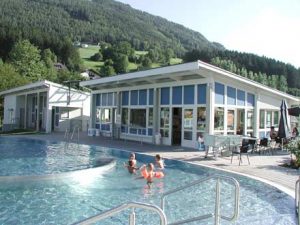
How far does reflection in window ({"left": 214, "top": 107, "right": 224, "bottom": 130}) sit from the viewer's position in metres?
17.5

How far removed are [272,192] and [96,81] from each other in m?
17.3

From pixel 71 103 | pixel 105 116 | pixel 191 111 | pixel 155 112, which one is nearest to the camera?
pixel 191 111

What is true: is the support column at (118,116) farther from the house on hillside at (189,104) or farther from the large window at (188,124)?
the large window at (188,124)

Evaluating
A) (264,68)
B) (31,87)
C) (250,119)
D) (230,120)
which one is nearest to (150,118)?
(230,120)

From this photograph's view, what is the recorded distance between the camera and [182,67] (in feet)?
55.1

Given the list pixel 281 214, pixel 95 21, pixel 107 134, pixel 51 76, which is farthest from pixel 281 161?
pixel 95 21

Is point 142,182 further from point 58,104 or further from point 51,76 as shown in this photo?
point 51,76

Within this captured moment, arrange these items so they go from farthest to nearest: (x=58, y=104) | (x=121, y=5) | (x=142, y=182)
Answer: (x=121, y=5) < (x=58, y=104) < (x=142, y=182)

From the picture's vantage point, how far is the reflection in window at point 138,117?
21.4 meters

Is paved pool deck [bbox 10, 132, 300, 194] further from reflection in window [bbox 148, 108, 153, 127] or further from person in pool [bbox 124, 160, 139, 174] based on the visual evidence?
reflection in window [bbox 148, 108, 153, 127]

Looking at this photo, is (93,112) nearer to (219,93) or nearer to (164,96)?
(164,96)

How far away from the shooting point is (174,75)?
60.3 ft

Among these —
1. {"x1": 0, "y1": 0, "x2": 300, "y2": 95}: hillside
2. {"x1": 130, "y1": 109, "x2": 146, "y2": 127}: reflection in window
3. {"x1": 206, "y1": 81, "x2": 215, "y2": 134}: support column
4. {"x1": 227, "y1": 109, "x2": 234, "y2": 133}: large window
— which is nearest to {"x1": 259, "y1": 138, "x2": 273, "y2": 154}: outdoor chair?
{"x1": 227, "y1": 109, "x2": 234, "y2": 133}: large window

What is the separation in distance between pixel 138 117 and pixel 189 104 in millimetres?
4478
